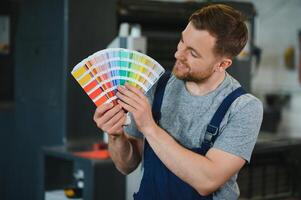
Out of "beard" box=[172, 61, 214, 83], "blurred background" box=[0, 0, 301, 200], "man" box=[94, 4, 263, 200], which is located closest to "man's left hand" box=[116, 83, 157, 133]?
"man" box=[94, 4, 263, 200]

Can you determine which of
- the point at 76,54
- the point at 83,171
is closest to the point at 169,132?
the point at 83,171

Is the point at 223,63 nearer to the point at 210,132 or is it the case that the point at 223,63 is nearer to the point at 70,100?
the point at 210,132

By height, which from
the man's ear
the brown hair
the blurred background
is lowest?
the blurred background

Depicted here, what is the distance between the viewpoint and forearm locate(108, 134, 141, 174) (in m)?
1.65

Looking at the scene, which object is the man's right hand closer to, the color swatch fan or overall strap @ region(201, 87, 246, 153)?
the color swatch fan

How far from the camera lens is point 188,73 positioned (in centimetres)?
154

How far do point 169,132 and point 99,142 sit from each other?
1479 millimetres

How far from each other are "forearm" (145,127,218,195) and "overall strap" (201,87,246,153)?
3.0 inches

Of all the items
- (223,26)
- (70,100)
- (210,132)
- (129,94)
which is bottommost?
(70,100)

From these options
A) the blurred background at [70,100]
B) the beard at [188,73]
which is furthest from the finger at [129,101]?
the blurred background at [70,100]

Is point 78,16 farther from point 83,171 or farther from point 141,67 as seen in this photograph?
point 141,67

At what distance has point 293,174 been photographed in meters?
3.43

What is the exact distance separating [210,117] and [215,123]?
0.04 m

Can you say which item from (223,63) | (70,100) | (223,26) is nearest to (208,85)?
(223,63)
